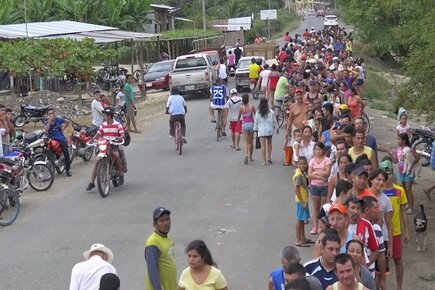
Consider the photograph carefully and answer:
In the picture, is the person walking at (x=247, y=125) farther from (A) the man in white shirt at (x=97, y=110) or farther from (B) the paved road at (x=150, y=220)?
(A) the man in white shirt at (x=97, y=110)

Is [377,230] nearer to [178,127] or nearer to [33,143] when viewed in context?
[33,143]

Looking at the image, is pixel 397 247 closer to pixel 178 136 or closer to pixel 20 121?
pixel 178 136

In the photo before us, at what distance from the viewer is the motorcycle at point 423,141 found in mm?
18969

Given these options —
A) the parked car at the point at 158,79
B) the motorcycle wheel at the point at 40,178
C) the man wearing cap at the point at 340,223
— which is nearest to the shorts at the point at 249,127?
the motorcycle wheel at the point at 40,178

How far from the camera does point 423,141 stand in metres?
19.3

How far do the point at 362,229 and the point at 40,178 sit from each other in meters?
9.70

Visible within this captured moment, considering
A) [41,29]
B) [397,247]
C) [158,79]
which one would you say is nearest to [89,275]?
[397,247]

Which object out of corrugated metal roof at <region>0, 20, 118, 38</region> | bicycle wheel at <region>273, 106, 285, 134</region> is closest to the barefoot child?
bicycle wheel at <region>273, 106, 285, 134</region>

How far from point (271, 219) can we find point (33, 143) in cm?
588

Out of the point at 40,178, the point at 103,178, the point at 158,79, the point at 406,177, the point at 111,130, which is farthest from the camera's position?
the point at 158,79

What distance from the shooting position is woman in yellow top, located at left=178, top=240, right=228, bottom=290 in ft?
22.3

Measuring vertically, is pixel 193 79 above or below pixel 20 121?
above

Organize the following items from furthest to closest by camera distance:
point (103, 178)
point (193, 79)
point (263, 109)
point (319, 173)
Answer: point (193, 79) → point (263, 109) → point (103, 178) → point (319, 173)

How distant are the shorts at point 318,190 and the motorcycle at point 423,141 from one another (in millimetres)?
7722
